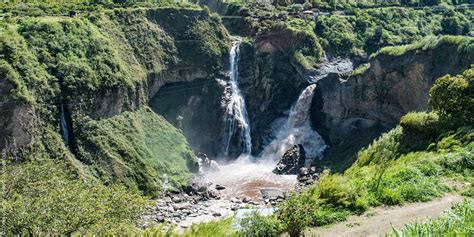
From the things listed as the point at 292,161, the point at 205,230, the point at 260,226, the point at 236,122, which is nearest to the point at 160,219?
the point at 292,161

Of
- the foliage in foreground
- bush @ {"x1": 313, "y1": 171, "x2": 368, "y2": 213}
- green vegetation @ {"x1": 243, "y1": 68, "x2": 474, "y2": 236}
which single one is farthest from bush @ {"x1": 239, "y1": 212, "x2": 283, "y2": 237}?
the foliage in foreground

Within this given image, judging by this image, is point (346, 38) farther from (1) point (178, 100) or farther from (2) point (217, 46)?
(1) point (178, 100)

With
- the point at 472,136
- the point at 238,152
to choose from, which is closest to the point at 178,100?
the point at 238,152

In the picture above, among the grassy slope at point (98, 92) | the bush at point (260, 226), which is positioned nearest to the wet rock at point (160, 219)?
the grassy slope at point (98, 92)

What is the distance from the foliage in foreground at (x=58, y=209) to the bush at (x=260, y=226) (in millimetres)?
9143

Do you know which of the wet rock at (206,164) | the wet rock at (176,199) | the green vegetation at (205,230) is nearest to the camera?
the green vegetation at (205,230)

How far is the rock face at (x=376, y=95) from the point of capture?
5841 cm

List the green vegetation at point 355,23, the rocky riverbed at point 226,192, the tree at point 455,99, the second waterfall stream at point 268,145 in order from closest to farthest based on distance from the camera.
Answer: the tree at point 455,99, the rocky riverbed at point 226,192, the second waterfall stream at point 268,145, the green vegetation at point 355,23

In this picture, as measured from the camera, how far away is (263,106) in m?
75.0

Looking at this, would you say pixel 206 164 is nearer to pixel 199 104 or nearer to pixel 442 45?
pixel 199 104

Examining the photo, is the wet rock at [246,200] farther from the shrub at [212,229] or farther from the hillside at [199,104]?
the shrub at [212,229]

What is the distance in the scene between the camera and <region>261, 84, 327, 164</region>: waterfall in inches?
2753

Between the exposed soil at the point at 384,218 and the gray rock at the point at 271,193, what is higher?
the exposed soil at the point at 384,218

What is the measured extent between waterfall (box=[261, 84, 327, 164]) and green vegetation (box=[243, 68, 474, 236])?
40574mm
